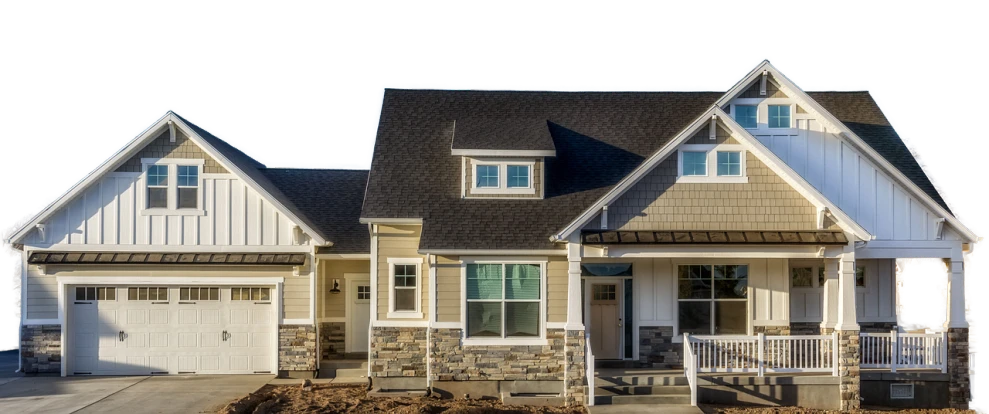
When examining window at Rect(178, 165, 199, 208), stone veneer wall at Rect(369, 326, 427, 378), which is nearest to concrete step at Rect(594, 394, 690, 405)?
stone veneer wall at Rect(369, 326, 427, 378)

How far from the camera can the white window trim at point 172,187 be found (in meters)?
16.7

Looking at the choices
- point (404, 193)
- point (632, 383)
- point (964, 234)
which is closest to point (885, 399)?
point (964, 234)

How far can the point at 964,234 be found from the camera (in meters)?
15.4

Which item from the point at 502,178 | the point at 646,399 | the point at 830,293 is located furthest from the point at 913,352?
the point at 502,178

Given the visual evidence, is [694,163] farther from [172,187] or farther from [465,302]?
[172,187]

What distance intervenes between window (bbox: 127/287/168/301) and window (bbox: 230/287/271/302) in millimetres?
1396

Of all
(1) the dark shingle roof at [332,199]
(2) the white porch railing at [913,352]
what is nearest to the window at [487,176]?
(1) the dark shingle roof at [332,199]

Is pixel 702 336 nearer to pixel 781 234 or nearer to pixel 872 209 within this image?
pixel 781 234

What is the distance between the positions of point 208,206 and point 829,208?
11.9 meters

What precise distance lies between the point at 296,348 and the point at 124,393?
10.9 feet

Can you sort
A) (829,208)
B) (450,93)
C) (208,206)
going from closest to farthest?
(829,208), (208,206), (450,93)

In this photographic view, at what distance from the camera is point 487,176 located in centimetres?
1602

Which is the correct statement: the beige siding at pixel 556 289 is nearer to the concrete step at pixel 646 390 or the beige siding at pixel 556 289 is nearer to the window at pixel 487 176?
the concrete step at pixel 646 390

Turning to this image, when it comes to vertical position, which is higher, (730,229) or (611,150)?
(611,150)
